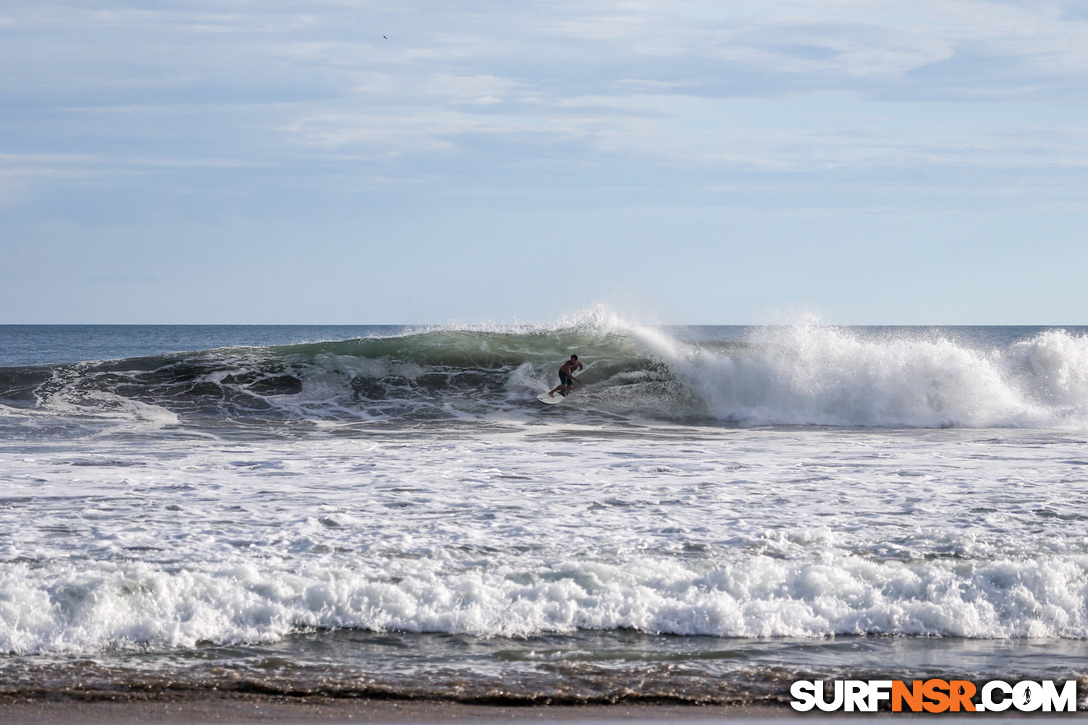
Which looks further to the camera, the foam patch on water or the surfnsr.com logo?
the foam patch on water

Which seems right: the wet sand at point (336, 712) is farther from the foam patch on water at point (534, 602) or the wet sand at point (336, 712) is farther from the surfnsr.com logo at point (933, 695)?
the foam patch on water at point (534, 602)

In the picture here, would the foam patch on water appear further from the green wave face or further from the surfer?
the surfer

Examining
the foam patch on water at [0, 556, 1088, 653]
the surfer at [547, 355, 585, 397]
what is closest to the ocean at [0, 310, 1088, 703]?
the foam patch on water at [0, 556, 1088, 653]

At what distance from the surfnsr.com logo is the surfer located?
1346cm

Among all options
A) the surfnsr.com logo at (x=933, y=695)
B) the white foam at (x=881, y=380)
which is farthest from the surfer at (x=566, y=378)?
the surfnsr.com logo at (x=933, y=695)

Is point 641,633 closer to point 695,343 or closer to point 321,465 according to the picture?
point 321,465

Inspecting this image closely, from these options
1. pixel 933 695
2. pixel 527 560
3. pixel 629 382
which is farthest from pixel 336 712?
pixel 629 382

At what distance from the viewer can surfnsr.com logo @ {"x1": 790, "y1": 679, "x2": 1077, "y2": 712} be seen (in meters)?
4.02

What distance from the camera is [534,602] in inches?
205

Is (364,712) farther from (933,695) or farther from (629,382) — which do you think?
(629,382)

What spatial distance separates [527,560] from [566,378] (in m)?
12.1

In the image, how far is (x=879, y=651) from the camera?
4.73 meters

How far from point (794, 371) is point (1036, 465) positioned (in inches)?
333

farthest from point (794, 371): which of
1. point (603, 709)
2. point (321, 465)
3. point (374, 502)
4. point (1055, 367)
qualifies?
point (603, 709)
